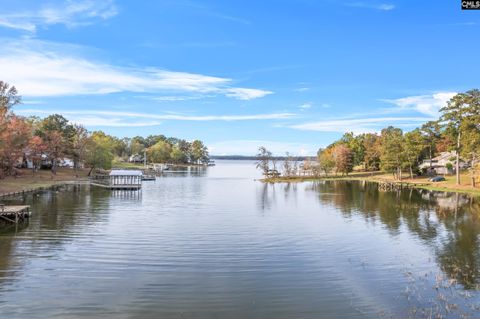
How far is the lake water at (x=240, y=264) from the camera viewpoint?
60.5 feet

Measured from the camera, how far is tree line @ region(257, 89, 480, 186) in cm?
7206

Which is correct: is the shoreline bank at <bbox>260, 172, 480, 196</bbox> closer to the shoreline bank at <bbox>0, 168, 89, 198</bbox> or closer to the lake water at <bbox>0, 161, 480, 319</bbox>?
the lake water at <bbox>0, 161, 480, 319</bbox>

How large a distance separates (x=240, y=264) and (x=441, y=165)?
93.9 metres

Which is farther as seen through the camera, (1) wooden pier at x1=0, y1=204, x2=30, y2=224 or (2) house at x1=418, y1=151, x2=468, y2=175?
(2) house at x1=418, y1=151, x2=468, y2=175

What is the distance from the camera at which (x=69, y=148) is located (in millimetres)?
102375

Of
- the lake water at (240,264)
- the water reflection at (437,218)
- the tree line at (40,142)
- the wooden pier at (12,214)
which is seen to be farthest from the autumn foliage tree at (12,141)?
the water reflection at (437,218)

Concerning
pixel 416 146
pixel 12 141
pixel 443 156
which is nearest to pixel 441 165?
pixel 443 156

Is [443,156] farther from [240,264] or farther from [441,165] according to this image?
[240,264]

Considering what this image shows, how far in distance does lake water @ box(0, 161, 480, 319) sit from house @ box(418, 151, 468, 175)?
5727 cm

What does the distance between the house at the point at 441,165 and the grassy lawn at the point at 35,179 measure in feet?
287

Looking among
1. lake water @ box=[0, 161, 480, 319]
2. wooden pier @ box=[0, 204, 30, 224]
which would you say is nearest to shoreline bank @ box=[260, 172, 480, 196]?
lake water @ box=[0, 161, 480, 319]

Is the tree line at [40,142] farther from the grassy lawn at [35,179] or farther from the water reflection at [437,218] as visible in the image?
the water reflection at [437,218]

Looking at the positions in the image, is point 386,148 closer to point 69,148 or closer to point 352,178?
point 352,178

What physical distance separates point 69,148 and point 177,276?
88705 millimetres
